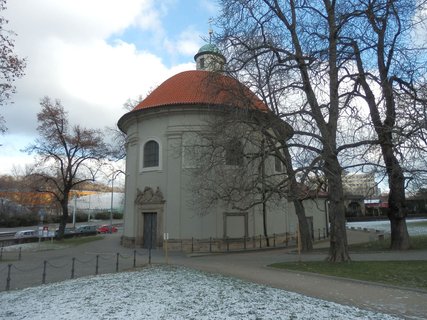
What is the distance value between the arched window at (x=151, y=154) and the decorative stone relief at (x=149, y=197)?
197cm

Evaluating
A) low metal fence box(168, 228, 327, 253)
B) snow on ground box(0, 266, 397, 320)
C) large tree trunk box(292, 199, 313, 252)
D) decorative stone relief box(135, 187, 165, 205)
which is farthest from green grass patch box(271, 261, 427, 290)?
decorative stone relief box(135, 187, 165, 205)

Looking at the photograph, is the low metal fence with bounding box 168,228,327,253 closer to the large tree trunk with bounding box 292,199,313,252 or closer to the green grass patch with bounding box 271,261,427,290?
the large tree trunk with bounding box 292,199,313,252

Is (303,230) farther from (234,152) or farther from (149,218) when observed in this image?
(149,218)

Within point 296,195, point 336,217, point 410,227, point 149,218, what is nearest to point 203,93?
point 296,195

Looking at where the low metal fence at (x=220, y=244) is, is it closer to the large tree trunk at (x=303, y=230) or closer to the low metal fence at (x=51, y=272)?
the large tree trunk at (x=303, y=230)

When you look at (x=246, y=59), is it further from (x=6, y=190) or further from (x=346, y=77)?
(x=6, y=190)

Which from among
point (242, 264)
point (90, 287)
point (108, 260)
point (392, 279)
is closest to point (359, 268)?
point (392, 279)

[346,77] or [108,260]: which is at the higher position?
[346,77]

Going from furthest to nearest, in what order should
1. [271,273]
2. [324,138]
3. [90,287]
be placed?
[324,138], [271,273], [90,287]

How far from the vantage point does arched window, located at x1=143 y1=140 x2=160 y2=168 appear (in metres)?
30.8

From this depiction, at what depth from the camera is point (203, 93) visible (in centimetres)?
2323

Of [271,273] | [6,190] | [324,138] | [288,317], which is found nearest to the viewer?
[288,317]

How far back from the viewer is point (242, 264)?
62.3 feet

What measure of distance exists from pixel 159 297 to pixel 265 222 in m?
20.9
